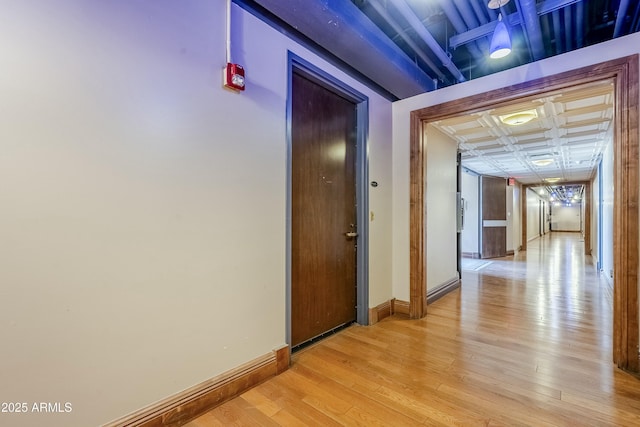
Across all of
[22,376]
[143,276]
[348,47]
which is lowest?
[22,376]

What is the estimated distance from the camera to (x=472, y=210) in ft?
25.5

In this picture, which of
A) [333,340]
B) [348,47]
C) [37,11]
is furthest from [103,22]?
[333,340]

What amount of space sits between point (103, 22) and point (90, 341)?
1433mm

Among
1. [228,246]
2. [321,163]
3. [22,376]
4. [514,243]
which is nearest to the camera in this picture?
[22,376]

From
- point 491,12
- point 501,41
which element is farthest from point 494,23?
point 501,41

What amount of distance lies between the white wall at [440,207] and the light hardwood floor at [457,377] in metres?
0.78

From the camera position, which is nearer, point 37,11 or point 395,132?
point 37,11

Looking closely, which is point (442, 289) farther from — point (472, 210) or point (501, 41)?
point (472, 210)

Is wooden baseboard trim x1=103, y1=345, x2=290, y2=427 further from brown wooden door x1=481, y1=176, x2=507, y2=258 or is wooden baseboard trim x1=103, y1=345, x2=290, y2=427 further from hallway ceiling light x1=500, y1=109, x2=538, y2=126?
brown wooden door x1=481, y1=176, x2=507, y2=258

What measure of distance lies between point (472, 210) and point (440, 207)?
14.6 ft

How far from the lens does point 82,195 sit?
49.9 inches

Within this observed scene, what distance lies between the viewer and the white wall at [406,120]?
2.39m

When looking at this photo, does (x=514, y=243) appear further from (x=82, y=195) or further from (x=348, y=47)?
(x=82, y=195)

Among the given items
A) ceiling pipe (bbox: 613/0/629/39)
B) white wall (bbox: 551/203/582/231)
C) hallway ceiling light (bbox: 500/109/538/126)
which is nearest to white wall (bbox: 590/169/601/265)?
hallway ceiling light (bbox: 500/109/538/126)
